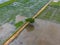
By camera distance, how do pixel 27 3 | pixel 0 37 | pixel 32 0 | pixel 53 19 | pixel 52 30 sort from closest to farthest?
pixel 0 37 < pixel 52 30 < pixel 53 19 < pixel 27 3 < pixel 32 0

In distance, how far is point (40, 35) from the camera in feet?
13.2

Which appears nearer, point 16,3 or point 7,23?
point 7,23

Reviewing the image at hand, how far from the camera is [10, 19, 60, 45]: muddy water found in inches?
146

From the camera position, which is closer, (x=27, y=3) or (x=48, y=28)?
(x=48, y=28)

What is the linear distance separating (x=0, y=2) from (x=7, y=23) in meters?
1.81

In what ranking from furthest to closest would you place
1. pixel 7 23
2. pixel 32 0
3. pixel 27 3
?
pixel 32 0
pixel 27 3
pixel 7 23

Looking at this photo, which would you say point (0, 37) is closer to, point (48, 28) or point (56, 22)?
point (48, 28)

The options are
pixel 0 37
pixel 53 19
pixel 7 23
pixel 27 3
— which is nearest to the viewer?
pixel 0 37

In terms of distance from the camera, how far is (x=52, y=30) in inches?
168

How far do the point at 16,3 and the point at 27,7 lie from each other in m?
0.59

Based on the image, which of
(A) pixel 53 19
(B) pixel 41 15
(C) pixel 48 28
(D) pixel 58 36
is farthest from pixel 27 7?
(D) pixel 58 36

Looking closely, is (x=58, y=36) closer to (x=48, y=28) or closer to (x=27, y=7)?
(x=48, y=28)

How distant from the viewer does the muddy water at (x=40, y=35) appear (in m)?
3.71

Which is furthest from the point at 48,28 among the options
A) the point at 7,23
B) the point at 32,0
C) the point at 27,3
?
the point at 32,0
